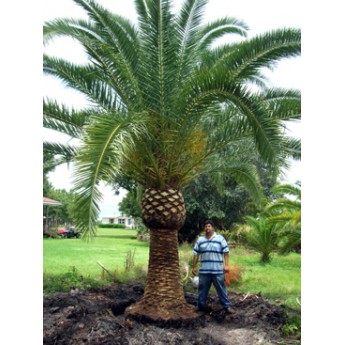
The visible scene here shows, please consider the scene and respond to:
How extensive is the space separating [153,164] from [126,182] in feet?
14.0

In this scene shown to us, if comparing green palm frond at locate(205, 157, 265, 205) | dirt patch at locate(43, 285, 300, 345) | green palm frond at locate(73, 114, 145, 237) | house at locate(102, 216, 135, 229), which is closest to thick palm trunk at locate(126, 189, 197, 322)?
dirt patch at locate(43, 285, 300, 345)

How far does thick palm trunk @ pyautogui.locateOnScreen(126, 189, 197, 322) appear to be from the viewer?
7.12m

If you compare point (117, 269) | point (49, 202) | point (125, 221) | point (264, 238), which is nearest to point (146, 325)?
point (117, 269)

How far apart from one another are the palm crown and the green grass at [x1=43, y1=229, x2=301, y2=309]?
2.62 metres

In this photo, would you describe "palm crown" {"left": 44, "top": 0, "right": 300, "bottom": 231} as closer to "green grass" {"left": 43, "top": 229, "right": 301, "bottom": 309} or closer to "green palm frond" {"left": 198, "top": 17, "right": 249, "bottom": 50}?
"green palm frond" {"left": 198, "top": 17, "right": 249, "bottom": 50}

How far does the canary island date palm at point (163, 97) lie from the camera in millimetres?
6477

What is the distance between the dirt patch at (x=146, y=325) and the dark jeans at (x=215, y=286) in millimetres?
218

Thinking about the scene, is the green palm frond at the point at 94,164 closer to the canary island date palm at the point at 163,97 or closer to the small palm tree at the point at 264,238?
the canary island date palm at the point at 163,97

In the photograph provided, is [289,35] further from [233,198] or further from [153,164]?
[233,198]

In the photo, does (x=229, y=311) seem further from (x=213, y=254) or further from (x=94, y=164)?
(x=94, y=164)

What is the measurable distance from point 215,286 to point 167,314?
993mm
